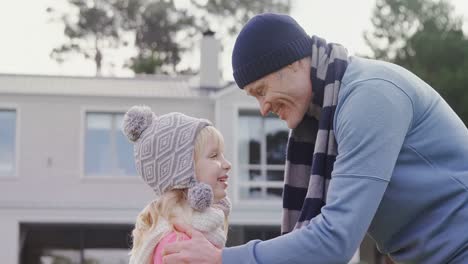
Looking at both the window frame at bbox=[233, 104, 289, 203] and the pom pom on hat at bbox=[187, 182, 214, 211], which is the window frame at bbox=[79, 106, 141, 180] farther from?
the pom pom on hat at bbox=[187, 182, 214, 211]

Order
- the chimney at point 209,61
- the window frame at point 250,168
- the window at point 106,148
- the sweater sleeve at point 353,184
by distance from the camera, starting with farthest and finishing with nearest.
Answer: the chimney at point 209,61
the window frame at point 250,168
the window at point 106,148
the sweater sleeve at point 353,184

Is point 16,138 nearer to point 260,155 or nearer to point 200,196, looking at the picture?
point 260,155

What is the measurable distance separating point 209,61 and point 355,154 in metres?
25.5

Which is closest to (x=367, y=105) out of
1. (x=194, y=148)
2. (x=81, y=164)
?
(x=194, y=148)

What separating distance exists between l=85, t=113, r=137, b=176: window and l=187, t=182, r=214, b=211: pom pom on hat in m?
23.0

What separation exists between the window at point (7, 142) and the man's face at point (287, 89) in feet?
77.7

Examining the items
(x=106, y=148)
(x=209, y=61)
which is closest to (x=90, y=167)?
(x=106, y=148)

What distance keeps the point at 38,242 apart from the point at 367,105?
24.7 metres

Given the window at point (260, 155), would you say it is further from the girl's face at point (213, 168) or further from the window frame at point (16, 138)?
the girl's face at point (213, 168)

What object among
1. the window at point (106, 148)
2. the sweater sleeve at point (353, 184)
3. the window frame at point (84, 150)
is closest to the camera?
the sweater sleeve at point (353, 184)

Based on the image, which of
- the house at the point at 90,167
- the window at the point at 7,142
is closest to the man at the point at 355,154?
the house at the point at 90,167

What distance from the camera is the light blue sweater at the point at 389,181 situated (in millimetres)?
2336

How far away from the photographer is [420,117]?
2.51m

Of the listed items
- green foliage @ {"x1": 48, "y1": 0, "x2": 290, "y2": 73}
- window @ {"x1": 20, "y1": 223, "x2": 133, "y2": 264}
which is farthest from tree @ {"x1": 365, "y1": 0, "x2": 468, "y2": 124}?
window @ {"x1": 20, "y1": 223, "x2": 133, "y2": 264}
